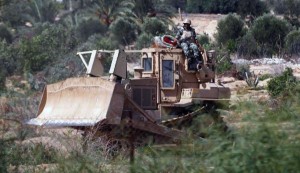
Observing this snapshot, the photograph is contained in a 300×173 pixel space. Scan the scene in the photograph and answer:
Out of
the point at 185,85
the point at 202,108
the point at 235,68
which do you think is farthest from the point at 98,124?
the point at 235,68

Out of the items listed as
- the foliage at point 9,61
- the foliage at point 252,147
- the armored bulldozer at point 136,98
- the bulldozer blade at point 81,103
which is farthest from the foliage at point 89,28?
the foliage at point 252,147

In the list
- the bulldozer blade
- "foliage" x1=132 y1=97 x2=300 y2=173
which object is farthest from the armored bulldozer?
"foliage" x1=132 y1=97 x2=300 y2=173

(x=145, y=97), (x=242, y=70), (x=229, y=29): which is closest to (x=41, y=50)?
(x=229, y=29)

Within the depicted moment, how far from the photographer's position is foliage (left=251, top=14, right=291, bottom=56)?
52.6m

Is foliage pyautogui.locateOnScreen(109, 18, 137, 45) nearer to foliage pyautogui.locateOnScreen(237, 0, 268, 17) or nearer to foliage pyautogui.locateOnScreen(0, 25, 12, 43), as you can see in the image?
foliage pyautogui.locateOnScreen(0, 25, 12, 43)

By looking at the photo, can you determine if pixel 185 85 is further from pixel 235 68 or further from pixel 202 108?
pixel 235 68

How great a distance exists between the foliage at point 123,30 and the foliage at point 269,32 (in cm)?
895

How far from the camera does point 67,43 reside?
52.9m

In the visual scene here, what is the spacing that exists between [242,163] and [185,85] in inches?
555

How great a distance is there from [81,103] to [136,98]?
2.74 m

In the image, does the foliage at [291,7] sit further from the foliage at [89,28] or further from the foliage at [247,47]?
the foliage at [247,47]

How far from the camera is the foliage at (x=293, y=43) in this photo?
50.1m

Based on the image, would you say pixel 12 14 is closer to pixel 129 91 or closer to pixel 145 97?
pixel 145 97

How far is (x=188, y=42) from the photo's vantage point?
22.5m
